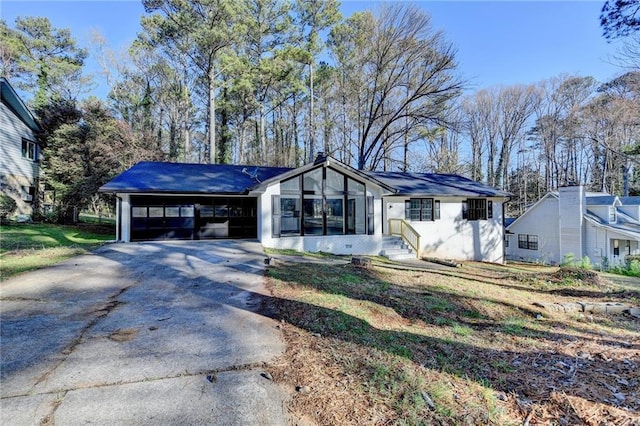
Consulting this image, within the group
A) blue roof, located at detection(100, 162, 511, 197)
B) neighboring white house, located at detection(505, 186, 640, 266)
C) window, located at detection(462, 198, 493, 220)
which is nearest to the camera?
blue roof, located at detection(100, 162, 511, 197)

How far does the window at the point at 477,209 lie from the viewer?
16141 millimetres

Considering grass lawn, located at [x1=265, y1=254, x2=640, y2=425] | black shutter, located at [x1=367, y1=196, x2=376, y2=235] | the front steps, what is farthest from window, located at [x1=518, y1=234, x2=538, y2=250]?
grass lawn, located at [x1=265, y1=254, x2=640, y2=425]

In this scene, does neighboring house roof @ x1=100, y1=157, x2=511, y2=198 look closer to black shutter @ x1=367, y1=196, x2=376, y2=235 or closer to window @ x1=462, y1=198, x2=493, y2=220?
window @ x1=462, y1=198, x2=493, y2=220

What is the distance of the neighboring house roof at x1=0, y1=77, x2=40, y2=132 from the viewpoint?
54.0 feet

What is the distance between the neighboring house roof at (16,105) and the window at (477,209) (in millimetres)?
25175

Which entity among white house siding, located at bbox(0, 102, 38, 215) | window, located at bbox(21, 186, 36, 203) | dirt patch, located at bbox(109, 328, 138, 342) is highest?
white house siding, located at bbox(0, 102, 38, 215)

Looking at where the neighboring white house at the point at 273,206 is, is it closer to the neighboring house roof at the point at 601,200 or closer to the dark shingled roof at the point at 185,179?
the dark shingled roof at the point at 185,179

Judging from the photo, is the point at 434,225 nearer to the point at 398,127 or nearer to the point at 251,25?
the point at 398,127

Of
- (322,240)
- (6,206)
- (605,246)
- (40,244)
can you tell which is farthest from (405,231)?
(6,206)

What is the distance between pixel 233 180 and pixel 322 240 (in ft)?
16.7

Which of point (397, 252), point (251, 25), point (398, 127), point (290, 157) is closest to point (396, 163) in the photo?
point (398, 127)

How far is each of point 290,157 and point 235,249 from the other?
17364 mm

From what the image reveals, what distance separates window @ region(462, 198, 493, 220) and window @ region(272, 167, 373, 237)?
6.23 m

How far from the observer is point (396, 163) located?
23.8 m
